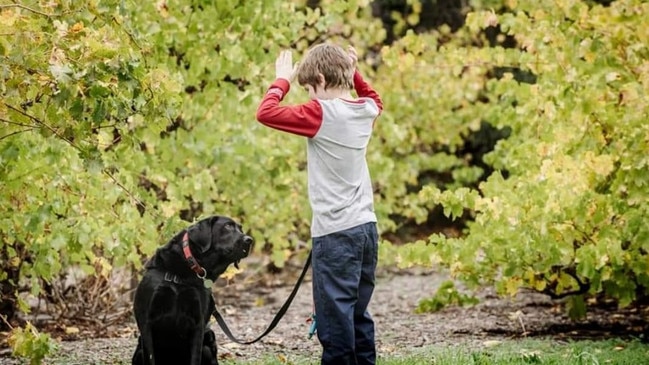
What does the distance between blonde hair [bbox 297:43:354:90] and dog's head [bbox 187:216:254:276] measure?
1.05 m

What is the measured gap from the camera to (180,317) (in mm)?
4816

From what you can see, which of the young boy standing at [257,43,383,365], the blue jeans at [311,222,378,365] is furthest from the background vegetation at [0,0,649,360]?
the blue jeans at [311,222,378,365]

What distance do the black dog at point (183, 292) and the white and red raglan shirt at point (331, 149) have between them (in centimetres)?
82

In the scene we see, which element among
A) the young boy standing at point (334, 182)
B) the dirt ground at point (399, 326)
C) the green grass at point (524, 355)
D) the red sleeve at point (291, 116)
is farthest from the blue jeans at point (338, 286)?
the dirt ground at point (399, 326)

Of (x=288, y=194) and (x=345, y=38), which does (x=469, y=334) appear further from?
(x=345, y=38)

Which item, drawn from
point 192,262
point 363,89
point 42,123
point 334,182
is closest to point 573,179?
point 363,89

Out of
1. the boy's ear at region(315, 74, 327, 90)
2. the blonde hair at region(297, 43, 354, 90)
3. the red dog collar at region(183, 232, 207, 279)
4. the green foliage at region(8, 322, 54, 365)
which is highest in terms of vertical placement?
the blonde hair at region(297, 43, 354, 90)

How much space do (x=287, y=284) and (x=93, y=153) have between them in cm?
832

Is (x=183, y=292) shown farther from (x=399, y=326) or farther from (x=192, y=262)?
(x=399, y=326)

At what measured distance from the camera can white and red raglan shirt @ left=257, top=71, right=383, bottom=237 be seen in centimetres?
426

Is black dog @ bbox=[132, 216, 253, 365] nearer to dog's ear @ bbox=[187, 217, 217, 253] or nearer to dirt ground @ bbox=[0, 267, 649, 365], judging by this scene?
dog's ear @ bbox=[187, 217, 217, 253]

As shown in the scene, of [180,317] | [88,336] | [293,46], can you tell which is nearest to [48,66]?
[180,317]

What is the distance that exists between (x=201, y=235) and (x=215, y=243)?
10 centimetres

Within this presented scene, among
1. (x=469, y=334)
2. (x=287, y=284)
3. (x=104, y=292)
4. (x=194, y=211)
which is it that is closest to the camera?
(x=469, y=334)
